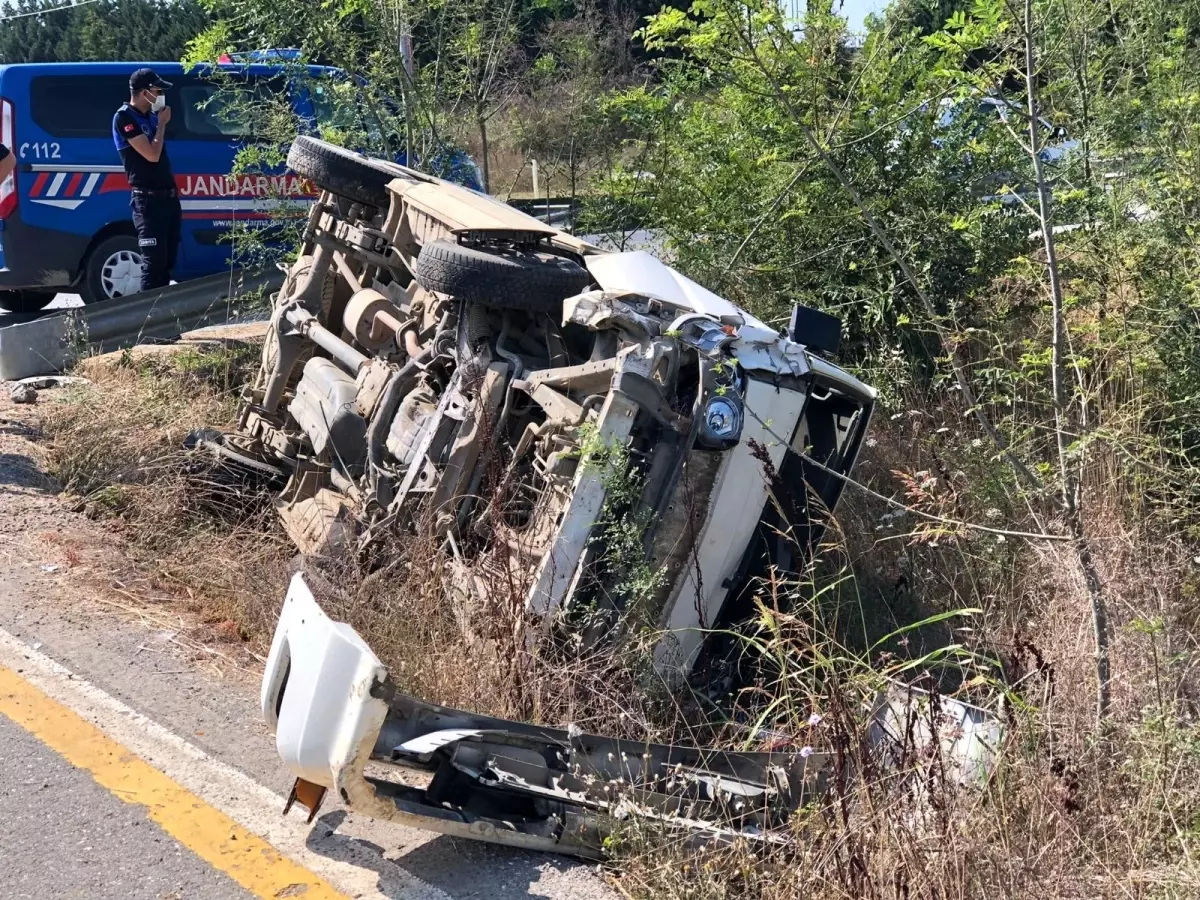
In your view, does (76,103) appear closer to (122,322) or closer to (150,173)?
(150,173)

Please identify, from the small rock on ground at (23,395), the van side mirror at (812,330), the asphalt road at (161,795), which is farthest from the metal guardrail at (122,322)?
the van side mirror at (812,330)

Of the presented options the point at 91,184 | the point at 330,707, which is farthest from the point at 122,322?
the point at 330,707

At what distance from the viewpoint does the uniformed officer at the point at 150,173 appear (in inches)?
340

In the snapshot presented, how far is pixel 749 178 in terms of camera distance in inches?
275

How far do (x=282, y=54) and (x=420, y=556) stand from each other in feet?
14.2

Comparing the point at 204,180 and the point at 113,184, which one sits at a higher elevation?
the point at 204,180

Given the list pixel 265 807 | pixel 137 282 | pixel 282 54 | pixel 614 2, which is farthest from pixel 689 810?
pixel 614 2

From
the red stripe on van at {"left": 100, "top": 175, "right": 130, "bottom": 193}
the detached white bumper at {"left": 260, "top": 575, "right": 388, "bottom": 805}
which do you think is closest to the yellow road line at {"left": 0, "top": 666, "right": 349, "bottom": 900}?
the detached white bumper at {"left": 260, "top": 575, "right": 388, "bottom": 805}

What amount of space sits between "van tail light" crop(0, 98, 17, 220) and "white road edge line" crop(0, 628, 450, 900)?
6.55m

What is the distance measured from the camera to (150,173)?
8789 mm

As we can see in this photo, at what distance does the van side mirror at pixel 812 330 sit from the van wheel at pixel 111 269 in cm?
742

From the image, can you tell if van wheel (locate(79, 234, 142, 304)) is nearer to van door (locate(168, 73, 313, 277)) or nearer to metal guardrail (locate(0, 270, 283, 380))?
van door (locate(168, 73, 313, 277))

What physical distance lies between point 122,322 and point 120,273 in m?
2.52

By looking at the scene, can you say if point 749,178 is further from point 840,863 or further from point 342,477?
point 840,863
